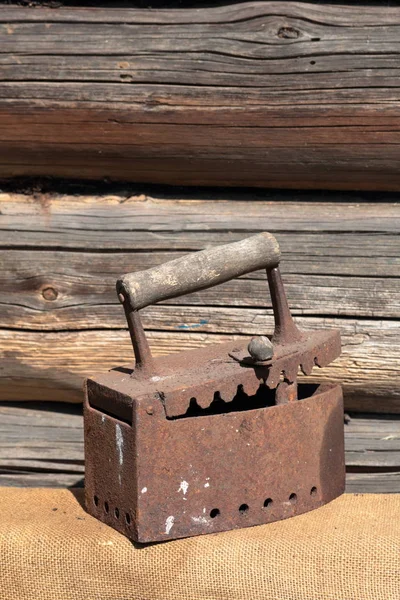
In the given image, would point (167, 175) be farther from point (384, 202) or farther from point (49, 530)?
point (49, 530)

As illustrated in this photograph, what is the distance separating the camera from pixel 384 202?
207 cm

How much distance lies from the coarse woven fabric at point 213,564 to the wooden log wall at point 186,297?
1.64 ft

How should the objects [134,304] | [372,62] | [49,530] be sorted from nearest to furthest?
1. [134,304]
2. [49,530]
3. [372,62]

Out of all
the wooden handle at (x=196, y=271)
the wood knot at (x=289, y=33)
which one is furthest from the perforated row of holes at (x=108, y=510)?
the wood knot at (x=289, y=33)

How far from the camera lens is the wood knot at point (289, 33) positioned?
1.99 metres

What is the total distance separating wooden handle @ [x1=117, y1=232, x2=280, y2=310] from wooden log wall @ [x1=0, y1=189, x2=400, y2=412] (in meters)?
0.30

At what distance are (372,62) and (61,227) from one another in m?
0.81

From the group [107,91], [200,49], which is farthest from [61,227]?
[200,49]

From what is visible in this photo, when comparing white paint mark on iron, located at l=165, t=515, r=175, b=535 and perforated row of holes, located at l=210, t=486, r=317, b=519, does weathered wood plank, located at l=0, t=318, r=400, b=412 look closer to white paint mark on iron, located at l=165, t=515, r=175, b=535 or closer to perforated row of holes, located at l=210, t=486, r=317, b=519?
perforated row of holes, located at l=210, t=486, r=317, b=519

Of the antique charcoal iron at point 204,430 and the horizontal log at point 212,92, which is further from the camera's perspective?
the horizontal log at point 212,92

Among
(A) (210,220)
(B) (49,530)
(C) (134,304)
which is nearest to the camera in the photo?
(C) (134,304)

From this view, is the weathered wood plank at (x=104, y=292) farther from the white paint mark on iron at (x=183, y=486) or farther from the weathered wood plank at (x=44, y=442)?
the white paint mark on iron at (x=183, y=486)

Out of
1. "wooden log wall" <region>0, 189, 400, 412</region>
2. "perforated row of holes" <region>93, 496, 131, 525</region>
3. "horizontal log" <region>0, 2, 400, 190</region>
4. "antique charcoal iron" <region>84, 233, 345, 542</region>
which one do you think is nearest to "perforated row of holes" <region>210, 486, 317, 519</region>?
"antique charcoal iron" <region>84, 233, 345, 542</region>

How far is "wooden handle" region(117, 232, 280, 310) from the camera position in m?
1.64
